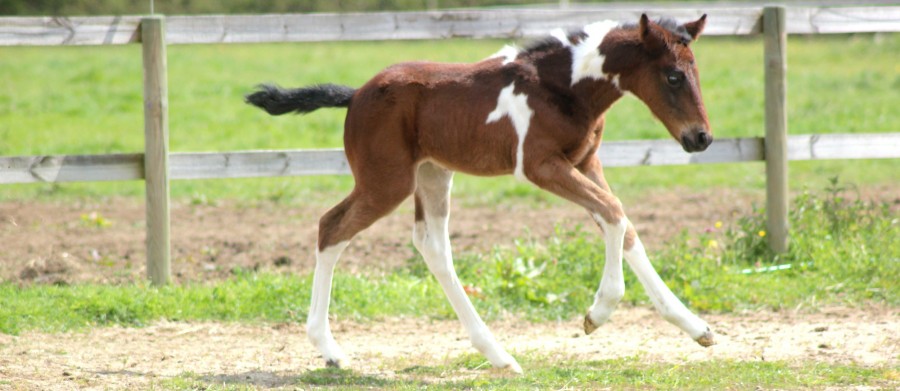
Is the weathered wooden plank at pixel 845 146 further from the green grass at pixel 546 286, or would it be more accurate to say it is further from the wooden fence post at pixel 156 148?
the wooden fence post at pixel 156 148

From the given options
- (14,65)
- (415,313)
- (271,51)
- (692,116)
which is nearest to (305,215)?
(415,313)

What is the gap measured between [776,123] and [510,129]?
2.98m

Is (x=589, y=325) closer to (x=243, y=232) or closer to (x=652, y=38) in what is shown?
(x=652, y=38)

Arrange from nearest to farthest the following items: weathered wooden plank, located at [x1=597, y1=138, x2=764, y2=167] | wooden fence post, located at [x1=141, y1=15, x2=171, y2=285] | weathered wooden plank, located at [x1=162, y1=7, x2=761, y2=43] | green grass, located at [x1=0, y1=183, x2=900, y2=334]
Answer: green grass, located at [x1=0, y1=183, x2=900, y2=334]
wooden fence post, located at [x1=141, y1=15, x2=171, y2=285]
weathered wooden plank, located at [x1=162, y1=7, x2=761, y2=43]
weathered wooden plank, located at [x1=597, y1=138, x2=764, y2=167]

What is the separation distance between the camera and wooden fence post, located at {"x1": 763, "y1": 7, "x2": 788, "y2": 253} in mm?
7570

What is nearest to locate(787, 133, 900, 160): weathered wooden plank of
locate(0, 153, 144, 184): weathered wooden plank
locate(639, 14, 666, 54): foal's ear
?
locate(639, 14, 666, 54): foal's ear

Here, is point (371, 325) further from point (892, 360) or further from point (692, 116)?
point (892, 360)

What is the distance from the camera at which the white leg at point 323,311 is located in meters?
5.63

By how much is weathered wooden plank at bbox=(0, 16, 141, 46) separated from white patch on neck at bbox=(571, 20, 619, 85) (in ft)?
9.99

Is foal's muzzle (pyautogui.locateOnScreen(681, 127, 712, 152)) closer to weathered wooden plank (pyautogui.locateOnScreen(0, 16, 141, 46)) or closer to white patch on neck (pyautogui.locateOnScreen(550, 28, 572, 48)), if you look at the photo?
white patch on neck (pyautogui.locateOnScreen(550, 28, 572, 48))

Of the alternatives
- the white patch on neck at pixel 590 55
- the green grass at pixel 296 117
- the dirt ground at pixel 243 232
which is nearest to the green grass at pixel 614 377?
the white patch on neck at pixel 590 55

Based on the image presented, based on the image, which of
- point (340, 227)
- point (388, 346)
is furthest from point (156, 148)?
point (388, 346)

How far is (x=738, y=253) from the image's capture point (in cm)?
775

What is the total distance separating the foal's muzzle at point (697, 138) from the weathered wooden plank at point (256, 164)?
279 centimetres
